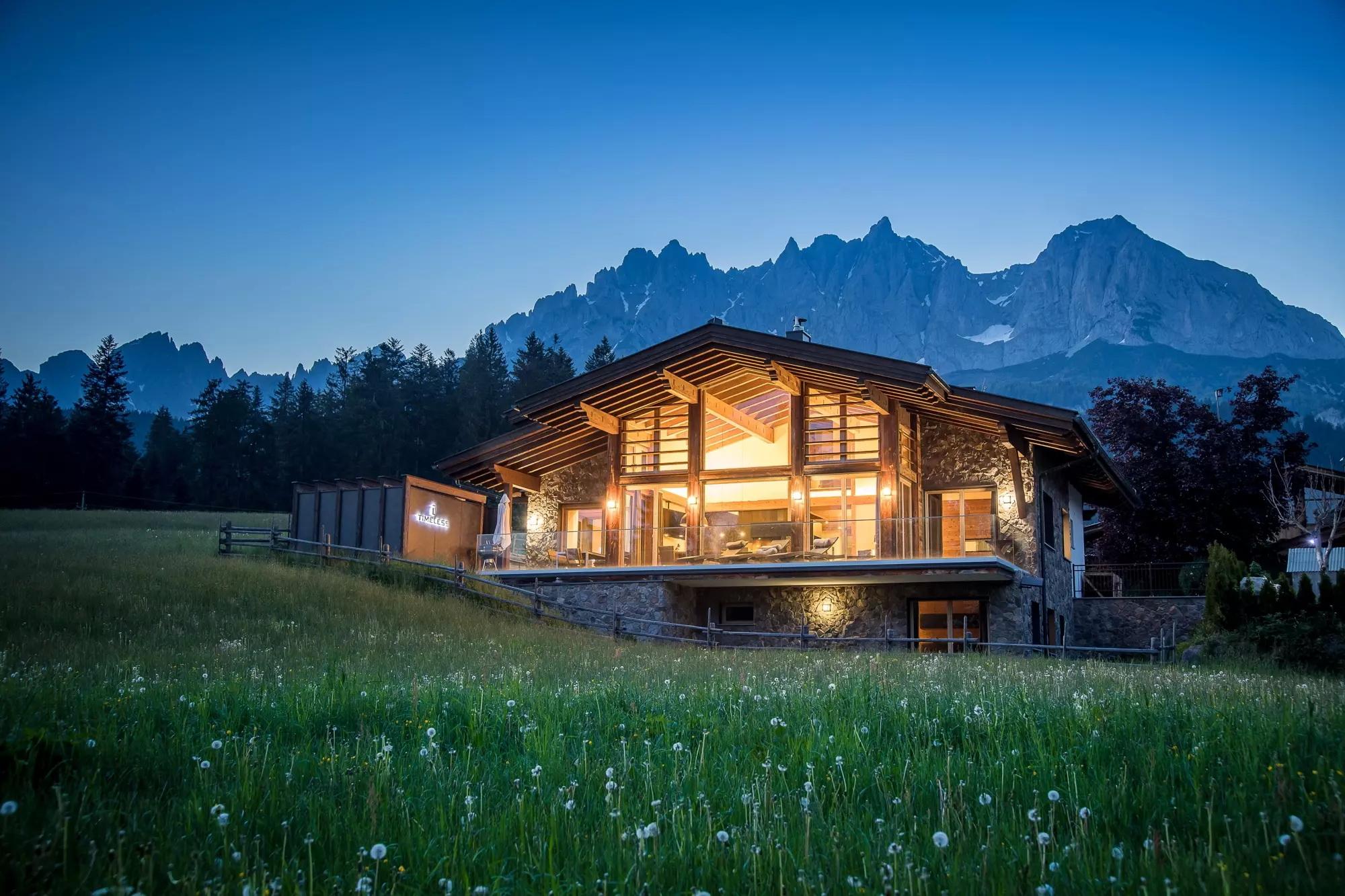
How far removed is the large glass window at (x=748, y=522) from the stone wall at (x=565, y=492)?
3318 millimetres

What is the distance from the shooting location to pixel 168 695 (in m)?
7.50

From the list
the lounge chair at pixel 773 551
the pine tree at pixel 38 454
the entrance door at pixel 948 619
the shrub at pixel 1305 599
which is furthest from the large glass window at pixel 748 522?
the pine tree at pixel 38 454

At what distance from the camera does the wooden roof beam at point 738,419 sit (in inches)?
961

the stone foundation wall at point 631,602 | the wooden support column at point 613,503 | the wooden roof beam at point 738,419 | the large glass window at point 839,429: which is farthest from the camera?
the wooden roof beam at point 738,419

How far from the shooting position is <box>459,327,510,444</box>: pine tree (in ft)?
211

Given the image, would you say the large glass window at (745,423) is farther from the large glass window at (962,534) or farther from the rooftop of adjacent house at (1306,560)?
the rooftop of adjacent house at (1306,560)

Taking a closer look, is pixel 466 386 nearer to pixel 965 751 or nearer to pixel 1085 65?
pixel 1085 65

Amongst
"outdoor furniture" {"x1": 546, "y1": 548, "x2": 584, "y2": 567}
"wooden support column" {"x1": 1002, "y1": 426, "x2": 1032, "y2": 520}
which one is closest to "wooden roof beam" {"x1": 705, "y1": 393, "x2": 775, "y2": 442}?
"outdoor furniture" {"x1": 546, "y1": 548, "x2": 584, "y2": 567}

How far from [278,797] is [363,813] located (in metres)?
0.53

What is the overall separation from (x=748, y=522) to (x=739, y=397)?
10.8 feet

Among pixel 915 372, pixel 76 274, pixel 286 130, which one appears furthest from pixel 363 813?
pixel 286 130

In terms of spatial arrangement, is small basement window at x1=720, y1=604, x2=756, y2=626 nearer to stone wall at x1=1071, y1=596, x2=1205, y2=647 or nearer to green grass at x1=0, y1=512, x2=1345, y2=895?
stone wall at x1=1071, y1=596, x2=1205, y2=647

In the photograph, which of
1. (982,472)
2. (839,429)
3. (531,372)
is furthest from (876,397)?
(531,372)

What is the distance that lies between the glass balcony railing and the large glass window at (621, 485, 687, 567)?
A: 24 mm
